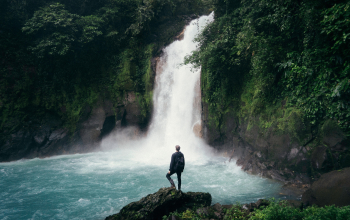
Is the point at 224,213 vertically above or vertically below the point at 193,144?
below

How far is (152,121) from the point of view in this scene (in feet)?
57.0

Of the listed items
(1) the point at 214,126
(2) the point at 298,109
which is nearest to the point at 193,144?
(1) the point at 214,126

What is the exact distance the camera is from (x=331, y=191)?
5672 mm

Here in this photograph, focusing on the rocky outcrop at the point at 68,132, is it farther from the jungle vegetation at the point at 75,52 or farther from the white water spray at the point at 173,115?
the white water spray at the point at 173,115

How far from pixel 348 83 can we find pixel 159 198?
5.84 metres

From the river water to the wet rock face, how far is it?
1.49 metres

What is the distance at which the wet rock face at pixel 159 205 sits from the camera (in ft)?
17.7

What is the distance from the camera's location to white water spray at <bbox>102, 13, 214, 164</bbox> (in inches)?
577

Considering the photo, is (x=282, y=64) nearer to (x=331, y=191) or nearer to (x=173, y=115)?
(x=331, y=191)

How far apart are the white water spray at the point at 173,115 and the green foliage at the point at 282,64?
231 cm

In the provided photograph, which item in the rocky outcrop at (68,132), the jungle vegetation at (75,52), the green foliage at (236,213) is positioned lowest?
the green foliage at (236,213)

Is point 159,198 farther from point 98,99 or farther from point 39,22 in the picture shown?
point 39,22

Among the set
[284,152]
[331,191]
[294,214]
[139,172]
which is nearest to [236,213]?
[294,214]

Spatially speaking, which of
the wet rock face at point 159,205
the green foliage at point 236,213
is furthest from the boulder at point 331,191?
the wet rock face at point 159,205
